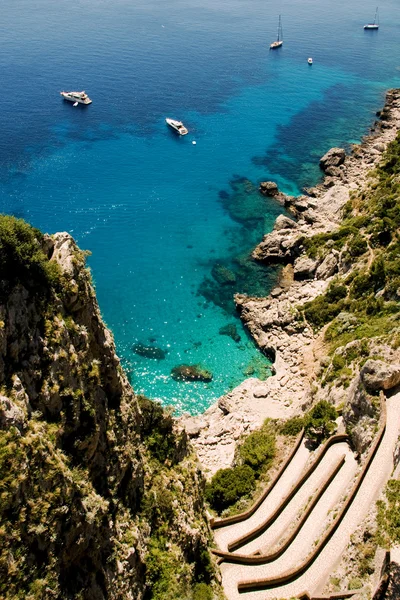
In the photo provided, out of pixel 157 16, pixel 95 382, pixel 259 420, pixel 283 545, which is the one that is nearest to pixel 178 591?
pixel 283 545

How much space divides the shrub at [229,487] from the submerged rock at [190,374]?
46.0ft

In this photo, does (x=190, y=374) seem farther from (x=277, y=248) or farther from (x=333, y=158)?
(x=333, y=158)

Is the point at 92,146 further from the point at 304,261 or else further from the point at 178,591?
the point at 178,591

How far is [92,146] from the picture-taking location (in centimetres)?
8894

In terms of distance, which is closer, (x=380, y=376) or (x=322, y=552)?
(x=322, y=552)

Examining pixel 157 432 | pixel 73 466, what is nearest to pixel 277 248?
pixel 157 432

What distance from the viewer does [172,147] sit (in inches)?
3585

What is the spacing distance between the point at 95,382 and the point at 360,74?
140 meters

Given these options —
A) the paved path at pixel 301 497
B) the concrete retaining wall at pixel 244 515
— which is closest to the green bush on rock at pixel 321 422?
the paved path at pixel 301 497

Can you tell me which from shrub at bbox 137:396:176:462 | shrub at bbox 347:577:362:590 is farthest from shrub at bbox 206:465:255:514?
shrub at bbox 347:577:362:590

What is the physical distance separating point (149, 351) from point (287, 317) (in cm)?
1640

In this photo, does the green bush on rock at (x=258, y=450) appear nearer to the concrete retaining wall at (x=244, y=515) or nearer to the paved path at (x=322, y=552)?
the concrete retaining wall at (x=244, y=515)

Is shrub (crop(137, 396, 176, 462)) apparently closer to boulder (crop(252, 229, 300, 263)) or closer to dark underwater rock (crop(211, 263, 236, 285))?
dark underwater rock (crop(211, 263, 236, 285))

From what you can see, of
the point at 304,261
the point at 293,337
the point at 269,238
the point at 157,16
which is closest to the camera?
the point at 293,337
